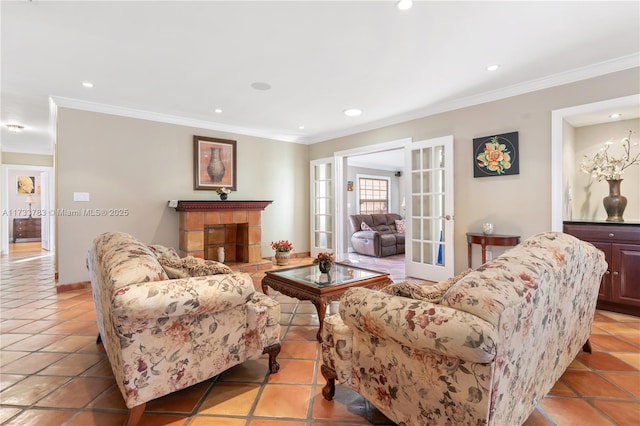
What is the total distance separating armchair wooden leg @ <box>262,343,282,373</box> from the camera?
1934 mm

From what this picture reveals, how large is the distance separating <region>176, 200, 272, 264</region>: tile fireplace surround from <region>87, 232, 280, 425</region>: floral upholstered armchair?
268 centimetres

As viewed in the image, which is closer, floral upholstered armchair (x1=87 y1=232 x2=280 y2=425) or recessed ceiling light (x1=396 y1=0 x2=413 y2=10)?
floral upholstered armchair (x1=87 y1=232 x2=280 y2=425)

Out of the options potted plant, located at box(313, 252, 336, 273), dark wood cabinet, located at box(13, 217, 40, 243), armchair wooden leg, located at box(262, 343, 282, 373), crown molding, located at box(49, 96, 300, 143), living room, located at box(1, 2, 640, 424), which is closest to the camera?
armchair wooden leg, located at box(262, 343, 282, 373)

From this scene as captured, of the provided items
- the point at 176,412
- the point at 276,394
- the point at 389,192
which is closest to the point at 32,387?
the point at 176,412

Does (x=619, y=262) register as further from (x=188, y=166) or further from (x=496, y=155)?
(x=188, y=166)

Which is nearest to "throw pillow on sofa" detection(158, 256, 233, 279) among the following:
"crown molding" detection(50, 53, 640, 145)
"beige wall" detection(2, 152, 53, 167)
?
"crown molding" detection(50, 53, 640, 145)

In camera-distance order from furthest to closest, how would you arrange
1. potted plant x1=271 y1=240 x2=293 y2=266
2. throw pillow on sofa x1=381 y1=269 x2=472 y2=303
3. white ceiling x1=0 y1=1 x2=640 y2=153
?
potted plant x1=271 y1=240 x2=293 y2=266 → white ceiling x1=0 y1=1 x2=640 y2=153 → throw pillow on sofa x1=381 y1=269 x2=472 y2=303

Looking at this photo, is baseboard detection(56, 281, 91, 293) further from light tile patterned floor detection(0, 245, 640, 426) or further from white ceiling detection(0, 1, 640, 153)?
white ceiling detection(0, 1, 640, 153)

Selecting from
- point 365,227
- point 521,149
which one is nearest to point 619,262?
point 521,149

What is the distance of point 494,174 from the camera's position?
143 inches

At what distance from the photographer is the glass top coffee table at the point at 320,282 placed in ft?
7.71

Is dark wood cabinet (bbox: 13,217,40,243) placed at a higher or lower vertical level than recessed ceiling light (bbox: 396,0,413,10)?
lower

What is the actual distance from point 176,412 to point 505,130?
405 centimetres

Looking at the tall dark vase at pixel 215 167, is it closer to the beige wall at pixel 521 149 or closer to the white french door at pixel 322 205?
the white french door at pixel 322 205
